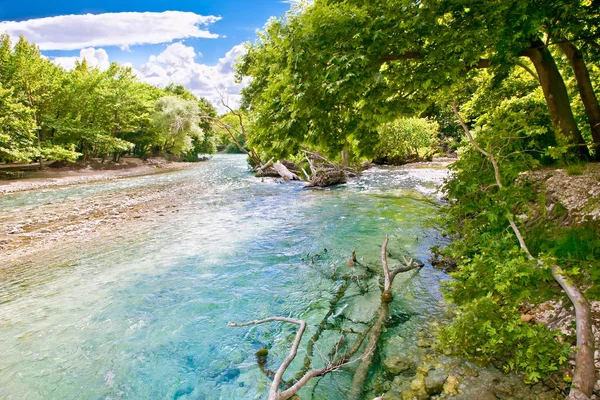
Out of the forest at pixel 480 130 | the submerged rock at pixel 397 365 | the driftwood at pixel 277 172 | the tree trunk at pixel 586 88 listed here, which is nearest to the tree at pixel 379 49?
the forest at pixel 480 130

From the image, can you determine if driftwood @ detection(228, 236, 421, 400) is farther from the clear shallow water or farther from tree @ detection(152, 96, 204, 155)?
tree @ detection(152, 96, 204, 155)

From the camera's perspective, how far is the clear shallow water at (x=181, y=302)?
4.40 meters

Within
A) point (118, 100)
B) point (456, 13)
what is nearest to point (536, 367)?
point (456, 13)

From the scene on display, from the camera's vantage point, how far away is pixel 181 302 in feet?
21.5

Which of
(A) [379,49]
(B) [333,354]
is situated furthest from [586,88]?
(B) [333,354]

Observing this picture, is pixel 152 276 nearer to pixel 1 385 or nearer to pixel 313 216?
pixel 1 385

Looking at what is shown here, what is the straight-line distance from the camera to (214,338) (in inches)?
209

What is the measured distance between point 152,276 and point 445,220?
7236 mm

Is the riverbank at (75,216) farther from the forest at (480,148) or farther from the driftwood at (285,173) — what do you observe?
the forest at (480,148)

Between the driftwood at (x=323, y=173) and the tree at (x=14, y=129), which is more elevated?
the tree at (x=14, y=129)

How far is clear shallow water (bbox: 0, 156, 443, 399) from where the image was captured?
4402mm

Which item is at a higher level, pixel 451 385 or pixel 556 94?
pixel 556 94

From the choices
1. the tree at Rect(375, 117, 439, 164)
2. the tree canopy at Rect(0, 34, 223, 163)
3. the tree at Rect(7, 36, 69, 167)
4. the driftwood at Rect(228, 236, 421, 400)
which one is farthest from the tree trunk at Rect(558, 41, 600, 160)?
the tree at Rect(7, 36, 69, 167)

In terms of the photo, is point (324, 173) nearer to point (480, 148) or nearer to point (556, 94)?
point (556, 94)
